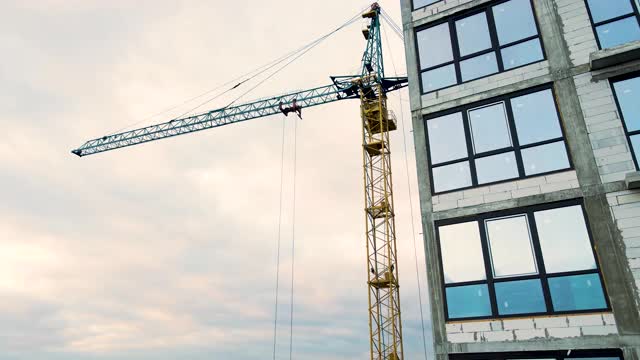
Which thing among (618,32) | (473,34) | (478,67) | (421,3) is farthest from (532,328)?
(421,3)

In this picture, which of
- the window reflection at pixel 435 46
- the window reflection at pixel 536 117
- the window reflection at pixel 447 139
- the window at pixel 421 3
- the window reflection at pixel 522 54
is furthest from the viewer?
the window at pixel 421 3

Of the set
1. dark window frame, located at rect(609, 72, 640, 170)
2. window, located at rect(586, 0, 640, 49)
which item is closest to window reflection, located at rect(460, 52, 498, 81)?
window, located at rect(586, 0, 640, 49)

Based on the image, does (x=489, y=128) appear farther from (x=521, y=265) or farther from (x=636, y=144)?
(x=521, y=265)

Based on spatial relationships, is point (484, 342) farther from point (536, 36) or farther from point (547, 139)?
point (536, 36)

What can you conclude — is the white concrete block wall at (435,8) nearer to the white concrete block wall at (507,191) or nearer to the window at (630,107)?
the window at (630,107)

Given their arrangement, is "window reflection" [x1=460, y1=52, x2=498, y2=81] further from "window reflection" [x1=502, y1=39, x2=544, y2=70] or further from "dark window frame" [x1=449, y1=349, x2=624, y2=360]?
"dark window frame" [x1=449, y1=349, x2=624, y2=360]

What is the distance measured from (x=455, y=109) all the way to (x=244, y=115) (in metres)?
53.2

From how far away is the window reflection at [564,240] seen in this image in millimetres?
11242

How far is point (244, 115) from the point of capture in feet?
212

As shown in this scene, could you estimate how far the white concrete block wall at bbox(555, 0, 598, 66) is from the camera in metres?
12.8

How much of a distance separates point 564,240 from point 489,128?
4032 mm

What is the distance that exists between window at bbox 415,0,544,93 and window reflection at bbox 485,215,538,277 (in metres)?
5.10

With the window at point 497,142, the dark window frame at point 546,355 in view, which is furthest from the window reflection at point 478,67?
the dark window frame at point 546,355

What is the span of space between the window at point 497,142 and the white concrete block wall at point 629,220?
1.51 m
